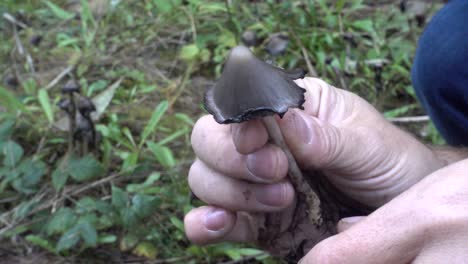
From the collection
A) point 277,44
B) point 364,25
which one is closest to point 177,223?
point 277,44

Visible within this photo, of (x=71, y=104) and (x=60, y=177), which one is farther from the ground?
(x=71, y=104)

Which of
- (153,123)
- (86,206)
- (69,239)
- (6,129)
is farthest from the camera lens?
(153,123)

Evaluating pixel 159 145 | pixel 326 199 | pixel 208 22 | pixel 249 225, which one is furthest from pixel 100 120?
pixel 326 199

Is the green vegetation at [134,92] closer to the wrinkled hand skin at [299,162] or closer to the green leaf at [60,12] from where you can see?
the green leaf at [60,12]

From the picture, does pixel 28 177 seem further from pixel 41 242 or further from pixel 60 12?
pixel 60 12

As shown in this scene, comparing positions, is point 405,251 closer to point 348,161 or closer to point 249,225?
point 348,161

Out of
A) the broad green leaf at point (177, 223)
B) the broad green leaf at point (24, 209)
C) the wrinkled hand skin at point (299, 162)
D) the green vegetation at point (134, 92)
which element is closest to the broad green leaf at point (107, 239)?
the green vegetation at point (134, 92)
